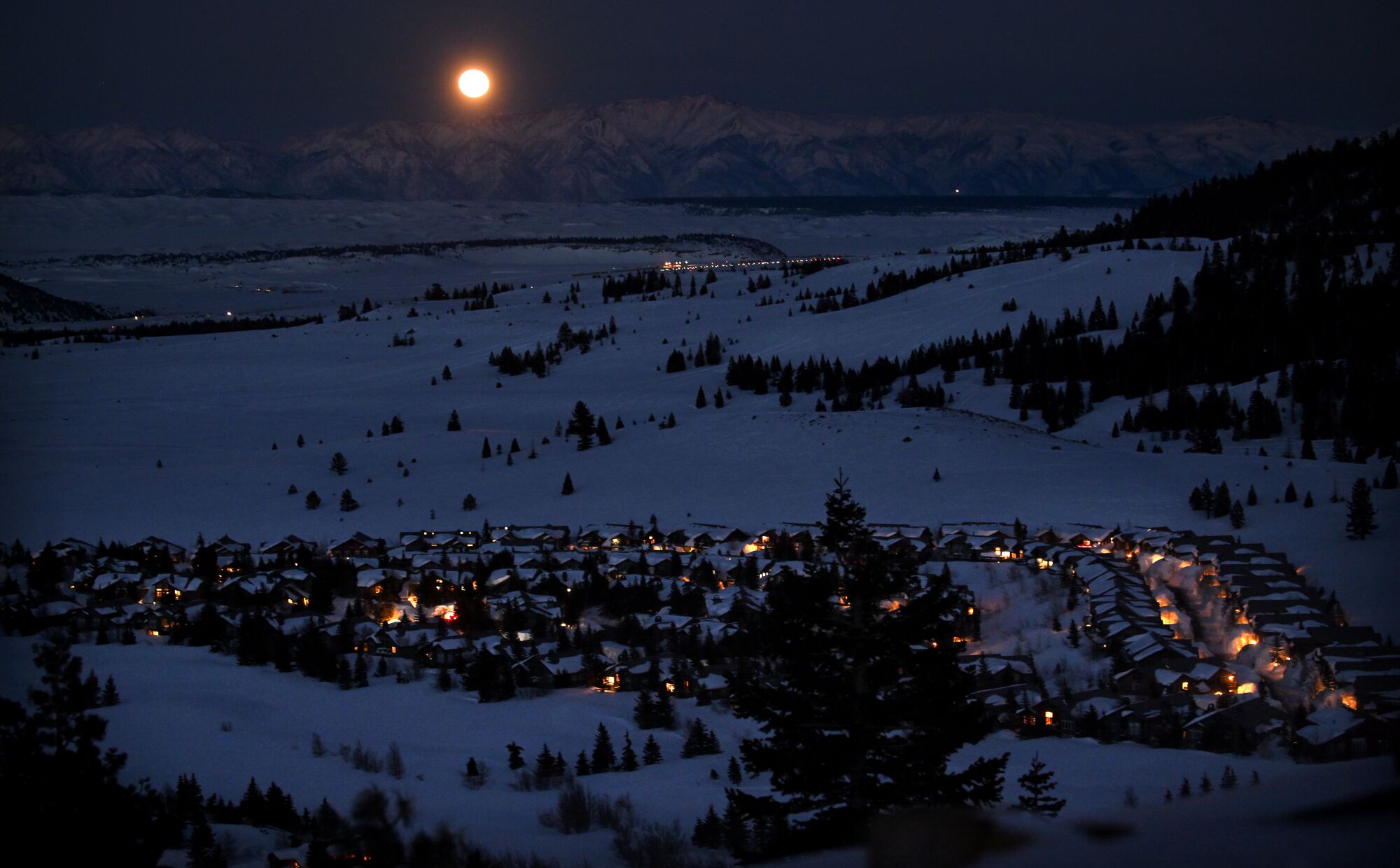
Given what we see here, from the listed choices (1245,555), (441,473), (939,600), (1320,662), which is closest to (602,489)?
(441,473)

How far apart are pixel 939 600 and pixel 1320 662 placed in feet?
39.3

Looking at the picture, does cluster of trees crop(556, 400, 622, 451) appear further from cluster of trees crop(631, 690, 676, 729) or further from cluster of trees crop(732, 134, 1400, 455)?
cluster of trees crop(631, 690, 676, 729)

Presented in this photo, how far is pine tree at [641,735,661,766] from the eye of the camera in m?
13.8

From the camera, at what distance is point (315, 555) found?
2880 centimetres

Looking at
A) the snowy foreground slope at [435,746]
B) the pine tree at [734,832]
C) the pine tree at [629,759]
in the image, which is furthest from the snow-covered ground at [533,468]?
the pine tree at [734,832]

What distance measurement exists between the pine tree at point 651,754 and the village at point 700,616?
8.72ft

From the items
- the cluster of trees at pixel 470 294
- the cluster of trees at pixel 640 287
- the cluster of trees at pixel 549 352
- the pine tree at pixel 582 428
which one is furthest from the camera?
the cluster of trees at pixel 470 294

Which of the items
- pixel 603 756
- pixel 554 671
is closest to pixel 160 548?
pixel 554 671

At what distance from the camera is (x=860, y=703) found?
19.1 feet

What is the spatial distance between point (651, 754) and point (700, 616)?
8.09m

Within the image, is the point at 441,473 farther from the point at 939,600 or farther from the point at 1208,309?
the point at 1208,309

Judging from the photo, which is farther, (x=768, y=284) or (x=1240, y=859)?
(x=768, y=284)

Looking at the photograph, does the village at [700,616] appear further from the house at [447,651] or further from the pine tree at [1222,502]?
the pine tree at [1222,502]

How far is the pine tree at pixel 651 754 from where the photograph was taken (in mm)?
13762
